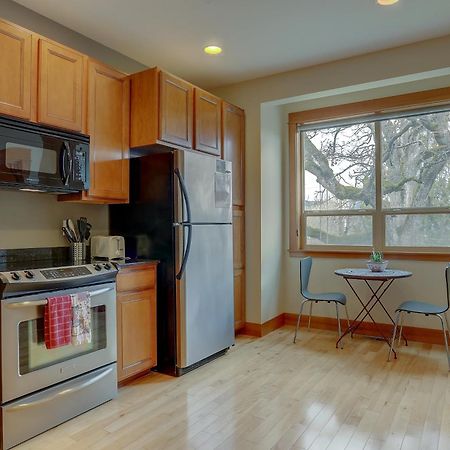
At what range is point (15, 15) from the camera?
2.74 m

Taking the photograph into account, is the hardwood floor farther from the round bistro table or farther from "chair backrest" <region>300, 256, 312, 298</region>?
"chair backrest" <region>300, 256, 312, 298</region>

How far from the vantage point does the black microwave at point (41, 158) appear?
2.34 m

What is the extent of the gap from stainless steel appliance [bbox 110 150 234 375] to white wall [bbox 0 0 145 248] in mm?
386

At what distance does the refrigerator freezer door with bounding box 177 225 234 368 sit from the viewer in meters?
3.07

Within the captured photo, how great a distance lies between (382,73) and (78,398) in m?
3.51

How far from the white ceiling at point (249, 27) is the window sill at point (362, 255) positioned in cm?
198

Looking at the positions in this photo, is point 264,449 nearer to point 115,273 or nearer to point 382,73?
point 115,273

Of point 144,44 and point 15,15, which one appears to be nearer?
point 15,15

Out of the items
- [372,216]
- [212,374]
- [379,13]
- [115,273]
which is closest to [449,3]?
[379,13]

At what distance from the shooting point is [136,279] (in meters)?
2.92

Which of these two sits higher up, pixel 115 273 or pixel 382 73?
pixel 382 73

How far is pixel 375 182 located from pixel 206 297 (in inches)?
89.5

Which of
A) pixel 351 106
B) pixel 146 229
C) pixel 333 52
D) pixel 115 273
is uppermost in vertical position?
pixel 333 52

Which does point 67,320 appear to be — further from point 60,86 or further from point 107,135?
point 60,86
